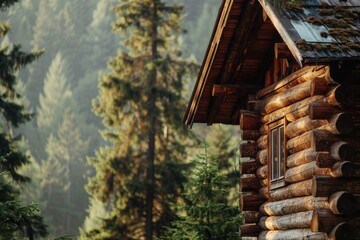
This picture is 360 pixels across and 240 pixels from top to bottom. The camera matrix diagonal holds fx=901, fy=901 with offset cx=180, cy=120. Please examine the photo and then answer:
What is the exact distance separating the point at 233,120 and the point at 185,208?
5.02 metres

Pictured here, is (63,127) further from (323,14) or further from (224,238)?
(323,14)

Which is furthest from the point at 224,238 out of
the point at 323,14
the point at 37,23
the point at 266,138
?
the point at 37,23

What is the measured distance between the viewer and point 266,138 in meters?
19.5

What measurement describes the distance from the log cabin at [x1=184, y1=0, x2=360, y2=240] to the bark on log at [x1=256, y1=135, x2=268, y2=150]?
0.01m

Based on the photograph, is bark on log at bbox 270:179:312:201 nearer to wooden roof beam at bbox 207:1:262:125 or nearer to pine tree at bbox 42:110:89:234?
wooden roof beam at bbox 207:1:262:125

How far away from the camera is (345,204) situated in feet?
49.0

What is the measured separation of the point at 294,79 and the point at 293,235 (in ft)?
10.1

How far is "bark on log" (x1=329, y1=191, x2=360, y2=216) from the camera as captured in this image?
14.9 meters

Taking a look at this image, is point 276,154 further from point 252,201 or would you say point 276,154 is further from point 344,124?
point 344,124

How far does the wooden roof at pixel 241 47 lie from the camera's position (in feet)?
51.4

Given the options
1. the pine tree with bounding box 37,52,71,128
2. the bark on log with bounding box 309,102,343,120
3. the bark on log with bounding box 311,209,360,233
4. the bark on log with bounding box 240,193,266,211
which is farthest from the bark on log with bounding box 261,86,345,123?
the pine tree with bounding box 37,52,71,128

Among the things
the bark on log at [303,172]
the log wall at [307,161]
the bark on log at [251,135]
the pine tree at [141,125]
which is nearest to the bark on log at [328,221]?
the log wall at [307,161]

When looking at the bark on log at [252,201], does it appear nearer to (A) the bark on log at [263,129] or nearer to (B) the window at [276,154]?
(B) the window at [276,154]

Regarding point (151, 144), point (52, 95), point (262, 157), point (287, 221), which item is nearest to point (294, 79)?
point (262, 157)
